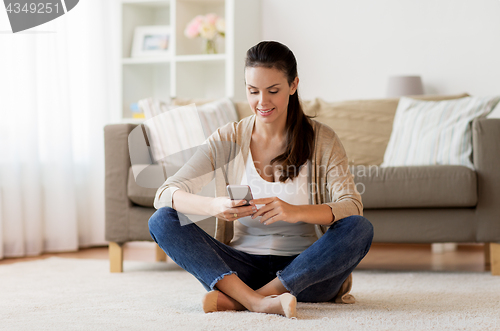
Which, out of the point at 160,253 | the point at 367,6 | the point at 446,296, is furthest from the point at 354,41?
the point at 446,296

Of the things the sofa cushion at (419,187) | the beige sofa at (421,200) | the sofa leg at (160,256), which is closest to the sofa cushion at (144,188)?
the beige sofa at (421,200)

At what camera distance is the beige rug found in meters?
1.28

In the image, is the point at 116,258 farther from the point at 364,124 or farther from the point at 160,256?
the point at 364,124

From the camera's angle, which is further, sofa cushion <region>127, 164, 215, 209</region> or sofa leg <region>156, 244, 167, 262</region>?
sofa leg <region>156, 244, 167, 262</region>

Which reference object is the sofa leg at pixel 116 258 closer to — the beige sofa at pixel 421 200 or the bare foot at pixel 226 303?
the beige sofa at pixel 421 200

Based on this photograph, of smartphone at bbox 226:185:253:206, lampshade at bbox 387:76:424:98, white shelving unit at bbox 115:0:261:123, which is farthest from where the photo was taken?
white shelving unit at bbox 115:0:261:123

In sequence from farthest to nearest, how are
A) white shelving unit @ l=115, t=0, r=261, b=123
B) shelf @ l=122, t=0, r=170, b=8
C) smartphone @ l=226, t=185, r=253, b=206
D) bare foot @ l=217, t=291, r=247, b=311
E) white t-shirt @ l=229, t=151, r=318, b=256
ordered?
1. shelf @ l=122, t=0, r=170, b=8
2. white shelving unit @ l=115, t=0, r=261, b=123
3. white t-shirt @ l=229, t=151, r=318, b=256
4. bare foot @ l=217, t=291, r=247, b=311
5. smartphone @ l=226, t=185, r=253, b=206

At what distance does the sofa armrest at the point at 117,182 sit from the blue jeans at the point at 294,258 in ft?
2.80

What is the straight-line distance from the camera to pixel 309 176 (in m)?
1.51

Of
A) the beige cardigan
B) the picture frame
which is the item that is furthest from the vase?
the beige cardigan

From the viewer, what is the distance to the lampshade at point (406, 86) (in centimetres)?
323

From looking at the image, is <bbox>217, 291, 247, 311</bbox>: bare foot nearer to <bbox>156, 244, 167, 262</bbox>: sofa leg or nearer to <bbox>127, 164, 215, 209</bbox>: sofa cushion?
<bbox>127, 164, 215, 209</bbox>: sofa cushion

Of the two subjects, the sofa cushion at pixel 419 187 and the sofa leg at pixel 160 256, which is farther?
the sofa leg at pixel 160 256

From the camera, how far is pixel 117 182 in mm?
2271
